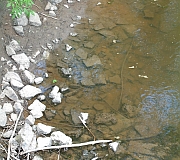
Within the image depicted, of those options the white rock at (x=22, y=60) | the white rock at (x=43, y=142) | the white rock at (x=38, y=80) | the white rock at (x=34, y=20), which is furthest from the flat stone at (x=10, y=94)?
the white rock at (x=34, y=20)

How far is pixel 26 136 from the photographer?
3.57 metres

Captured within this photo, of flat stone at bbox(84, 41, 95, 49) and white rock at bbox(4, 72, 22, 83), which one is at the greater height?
flat stone at bbox(84, 41, 95, 49)

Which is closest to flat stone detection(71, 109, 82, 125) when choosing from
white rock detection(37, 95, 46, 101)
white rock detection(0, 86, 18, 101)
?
white rock detection(37, 95, 46, 101)

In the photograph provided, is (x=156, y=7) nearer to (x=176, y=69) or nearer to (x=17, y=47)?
(x=176, y=69)

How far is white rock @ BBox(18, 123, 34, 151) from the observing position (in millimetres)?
3508

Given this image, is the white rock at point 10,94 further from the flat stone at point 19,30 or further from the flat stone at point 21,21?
the flat stone at point 21,21

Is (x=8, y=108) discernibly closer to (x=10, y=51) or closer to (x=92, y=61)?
(x=10, y=51)

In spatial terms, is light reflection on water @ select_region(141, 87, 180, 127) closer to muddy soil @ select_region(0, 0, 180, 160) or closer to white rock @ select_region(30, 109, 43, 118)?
muddy soil @ select_region(0, 0, 180, 160)

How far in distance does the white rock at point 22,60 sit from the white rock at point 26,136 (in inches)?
51.7

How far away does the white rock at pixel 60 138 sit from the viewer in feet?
12.1

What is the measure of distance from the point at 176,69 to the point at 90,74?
5.16 feet

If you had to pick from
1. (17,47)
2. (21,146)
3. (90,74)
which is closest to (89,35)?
(90,74)

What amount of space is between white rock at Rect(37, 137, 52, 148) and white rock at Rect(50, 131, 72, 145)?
2.5 inches

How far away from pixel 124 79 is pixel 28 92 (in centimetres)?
162
